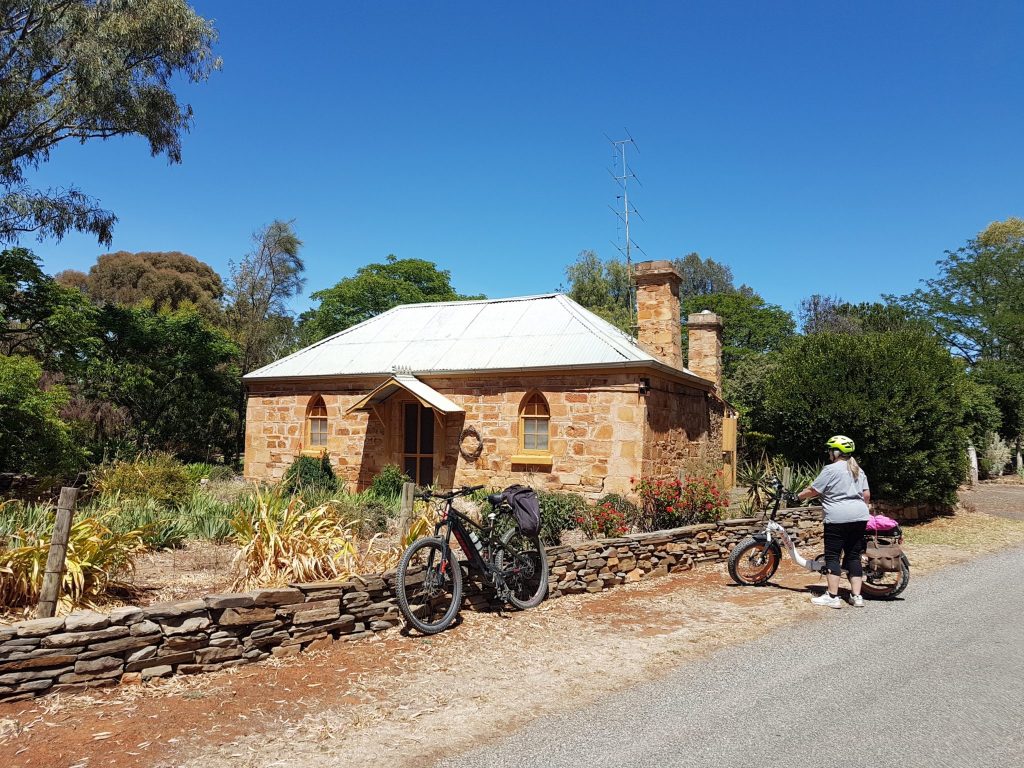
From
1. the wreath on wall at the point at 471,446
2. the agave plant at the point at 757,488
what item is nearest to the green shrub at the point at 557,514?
the agave plant at the point at 757,488

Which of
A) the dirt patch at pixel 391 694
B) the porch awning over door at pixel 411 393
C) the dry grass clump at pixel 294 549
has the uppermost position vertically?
the porch awning over door at pixel 411 393

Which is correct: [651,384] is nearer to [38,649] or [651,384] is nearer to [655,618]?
[655,618]

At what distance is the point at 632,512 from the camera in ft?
35.9

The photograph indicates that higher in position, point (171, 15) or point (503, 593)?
point (171, 15)

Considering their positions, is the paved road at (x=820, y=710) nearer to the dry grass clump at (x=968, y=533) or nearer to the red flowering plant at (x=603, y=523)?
the red flowering plant at (x=603, y=523)

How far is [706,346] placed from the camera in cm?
1638

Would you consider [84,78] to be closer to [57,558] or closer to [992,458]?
[57,558]

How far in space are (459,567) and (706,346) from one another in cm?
1149

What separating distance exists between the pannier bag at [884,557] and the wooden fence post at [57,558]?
25.1 feet

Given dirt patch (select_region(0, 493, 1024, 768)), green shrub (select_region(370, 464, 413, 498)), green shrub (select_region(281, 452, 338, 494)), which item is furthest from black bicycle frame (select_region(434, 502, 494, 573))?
green shrub (select_region(281, 452, 338, 494))

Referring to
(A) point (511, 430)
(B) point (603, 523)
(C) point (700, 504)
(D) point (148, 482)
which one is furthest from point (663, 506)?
(D) point (148, 482)

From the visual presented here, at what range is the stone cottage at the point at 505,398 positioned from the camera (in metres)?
12.8

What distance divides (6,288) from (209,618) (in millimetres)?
9103

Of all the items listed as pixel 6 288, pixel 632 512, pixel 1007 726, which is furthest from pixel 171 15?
pixel 1007 726
